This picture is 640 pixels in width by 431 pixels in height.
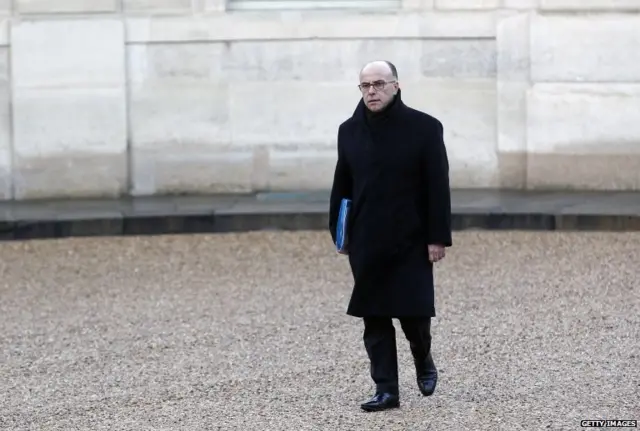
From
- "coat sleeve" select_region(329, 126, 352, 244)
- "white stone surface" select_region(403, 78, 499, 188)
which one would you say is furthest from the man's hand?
"white stone surface" select_region(403, 78, 499, 188)

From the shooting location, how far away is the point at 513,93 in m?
12.9

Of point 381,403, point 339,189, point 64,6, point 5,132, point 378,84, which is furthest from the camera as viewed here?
point 5,132

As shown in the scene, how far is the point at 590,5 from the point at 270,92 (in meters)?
2.74

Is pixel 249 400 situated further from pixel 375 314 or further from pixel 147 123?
pixel 147 123

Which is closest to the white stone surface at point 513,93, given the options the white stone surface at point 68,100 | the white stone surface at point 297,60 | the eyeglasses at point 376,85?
the white stone surface at point 297,60

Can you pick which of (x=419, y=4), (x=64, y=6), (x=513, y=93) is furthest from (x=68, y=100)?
(x=513, y=93)

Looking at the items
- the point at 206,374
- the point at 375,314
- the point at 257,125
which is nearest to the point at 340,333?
the point at 206,374

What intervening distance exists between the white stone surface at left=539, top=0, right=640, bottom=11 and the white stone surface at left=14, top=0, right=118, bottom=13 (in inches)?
142

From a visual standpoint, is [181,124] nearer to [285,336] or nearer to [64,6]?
[64,6]

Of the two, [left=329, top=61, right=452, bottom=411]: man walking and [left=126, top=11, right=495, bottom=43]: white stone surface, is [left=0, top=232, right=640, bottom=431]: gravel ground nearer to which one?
[left=329, top=61, right=452, bottom=411]: man walking

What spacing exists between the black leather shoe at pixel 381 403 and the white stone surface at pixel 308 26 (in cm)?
692

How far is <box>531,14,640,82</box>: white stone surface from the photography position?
12.7m

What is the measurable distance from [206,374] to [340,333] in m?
1.08

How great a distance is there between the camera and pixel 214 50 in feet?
42.7
